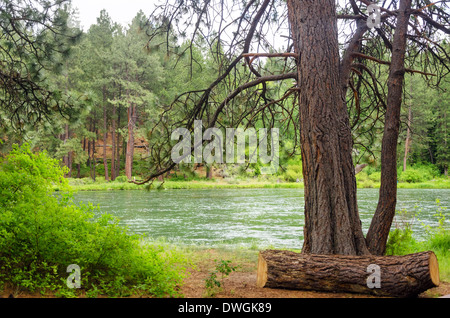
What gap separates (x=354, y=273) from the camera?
11.6ft

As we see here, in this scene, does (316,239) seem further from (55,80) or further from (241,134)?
(55,80)

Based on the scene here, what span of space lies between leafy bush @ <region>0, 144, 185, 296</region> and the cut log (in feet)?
3.29

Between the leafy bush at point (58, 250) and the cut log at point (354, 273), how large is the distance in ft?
3.29

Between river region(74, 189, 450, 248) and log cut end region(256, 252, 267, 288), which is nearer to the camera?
log cut end region(256, 252, 267, 288)

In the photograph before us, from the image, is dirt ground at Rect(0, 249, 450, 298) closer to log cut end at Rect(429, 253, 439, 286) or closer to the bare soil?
the bare soil

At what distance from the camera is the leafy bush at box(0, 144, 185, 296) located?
3.49 meters

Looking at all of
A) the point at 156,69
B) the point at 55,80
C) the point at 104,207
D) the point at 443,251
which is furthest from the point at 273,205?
the point at 55,80

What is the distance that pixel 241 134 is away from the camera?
17.8 ft
